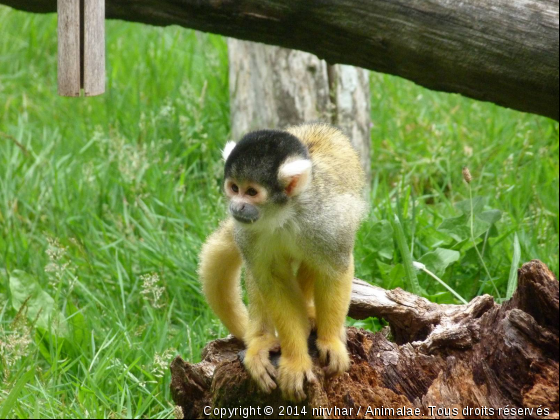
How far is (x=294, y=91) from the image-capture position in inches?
205

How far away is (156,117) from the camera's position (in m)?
5.26

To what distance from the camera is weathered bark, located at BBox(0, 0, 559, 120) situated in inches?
120

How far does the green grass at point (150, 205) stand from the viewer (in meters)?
3.45

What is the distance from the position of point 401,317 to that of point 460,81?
3.54 ft

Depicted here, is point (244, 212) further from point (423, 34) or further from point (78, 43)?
point (423, 34)

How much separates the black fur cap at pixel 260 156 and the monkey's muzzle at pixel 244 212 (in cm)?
10

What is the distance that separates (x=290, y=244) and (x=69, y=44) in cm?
113

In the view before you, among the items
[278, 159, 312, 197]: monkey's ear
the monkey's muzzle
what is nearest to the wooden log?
the monkey's muzzle

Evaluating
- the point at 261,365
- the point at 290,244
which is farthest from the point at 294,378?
the point at 290,244

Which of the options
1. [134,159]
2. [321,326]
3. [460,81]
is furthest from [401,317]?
[134,159]

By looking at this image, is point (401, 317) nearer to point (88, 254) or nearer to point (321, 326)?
point (321, 326)

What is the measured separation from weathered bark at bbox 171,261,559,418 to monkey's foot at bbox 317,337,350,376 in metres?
0.04

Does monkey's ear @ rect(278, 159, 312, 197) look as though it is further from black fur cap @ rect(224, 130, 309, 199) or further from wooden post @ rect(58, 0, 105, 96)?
wooden post @ rect(58, 0, 105, 96)

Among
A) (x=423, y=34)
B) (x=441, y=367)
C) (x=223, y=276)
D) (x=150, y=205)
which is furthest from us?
(x=150, y=205)
